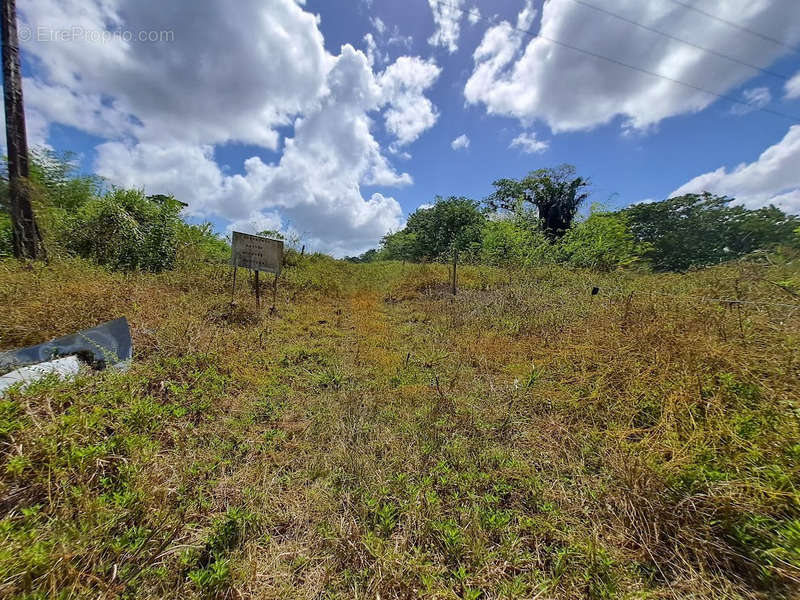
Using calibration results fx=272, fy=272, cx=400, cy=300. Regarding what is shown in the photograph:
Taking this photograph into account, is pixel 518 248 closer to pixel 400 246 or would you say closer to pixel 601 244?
pixel 601 244

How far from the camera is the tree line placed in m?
10.8

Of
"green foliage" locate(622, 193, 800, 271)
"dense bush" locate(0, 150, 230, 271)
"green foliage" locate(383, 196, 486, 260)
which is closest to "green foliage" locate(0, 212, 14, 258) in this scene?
"dense bush" locate(0, 150, 230, 271)

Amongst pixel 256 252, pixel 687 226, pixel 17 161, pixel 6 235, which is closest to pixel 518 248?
pixel 256 252

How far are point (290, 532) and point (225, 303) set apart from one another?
208 inches

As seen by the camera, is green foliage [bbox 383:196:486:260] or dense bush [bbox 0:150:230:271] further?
green foliage [bbox 383:196:486:260]

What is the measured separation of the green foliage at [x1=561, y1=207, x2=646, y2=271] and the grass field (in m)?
6.49

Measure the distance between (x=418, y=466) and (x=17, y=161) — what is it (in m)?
8.90

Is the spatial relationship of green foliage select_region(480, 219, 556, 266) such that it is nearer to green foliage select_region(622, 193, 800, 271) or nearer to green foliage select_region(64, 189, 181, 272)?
green foliage select_region(64, 189, 181, 272)

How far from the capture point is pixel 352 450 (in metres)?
2.21

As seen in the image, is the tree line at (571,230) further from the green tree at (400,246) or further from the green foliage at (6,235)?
the green foliage at (6,235)

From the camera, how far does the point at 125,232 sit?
6.61m

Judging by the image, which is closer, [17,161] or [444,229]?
[17,161]

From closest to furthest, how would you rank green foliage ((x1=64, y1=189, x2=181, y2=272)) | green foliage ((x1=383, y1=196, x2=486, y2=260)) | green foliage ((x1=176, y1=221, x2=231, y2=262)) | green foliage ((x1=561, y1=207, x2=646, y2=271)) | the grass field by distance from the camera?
the grass field, green foliage ((x1=64, y1=189, x2=181, y2=272)), green foliage ((x1=176, y1=221, x2=231, y2=262)), green foliage ((x1=561, y1=207, x2=646, y2=271)), green foliage ((x1=383, y1=196, x2=486, y2=260))

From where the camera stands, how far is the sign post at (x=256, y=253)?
5.86m
